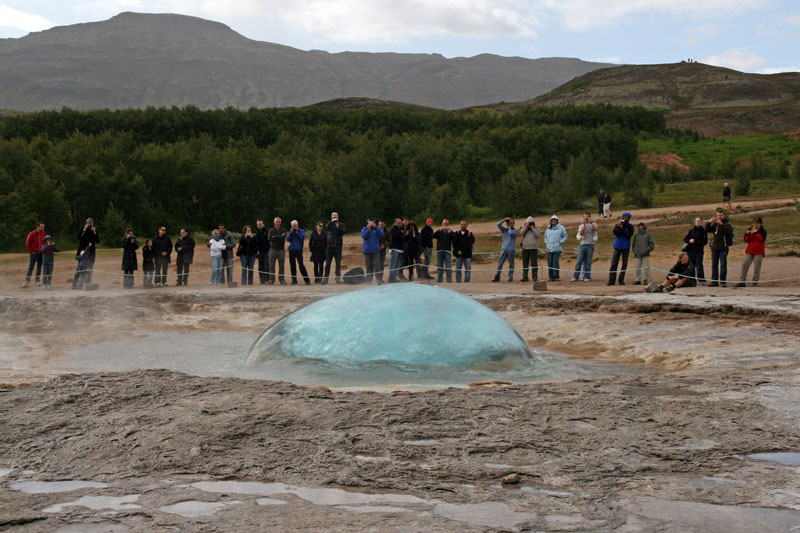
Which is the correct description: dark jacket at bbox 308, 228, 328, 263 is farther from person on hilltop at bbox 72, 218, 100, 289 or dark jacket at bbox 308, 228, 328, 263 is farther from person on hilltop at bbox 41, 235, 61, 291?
person on hilltop at bbox 41, 235, 61, 291

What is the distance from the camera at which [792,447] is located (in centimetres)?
522

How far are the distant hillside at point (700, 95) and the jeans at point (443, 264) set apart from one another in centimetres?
7477

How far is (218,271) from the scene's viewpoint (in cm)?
1827

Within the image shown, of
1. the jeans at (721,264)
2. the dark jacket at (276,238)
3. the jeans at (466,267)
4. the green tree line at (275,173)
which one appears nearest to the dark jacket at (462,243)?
the jeans at (466,267)

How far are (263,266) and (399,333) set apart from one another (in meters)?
10.7

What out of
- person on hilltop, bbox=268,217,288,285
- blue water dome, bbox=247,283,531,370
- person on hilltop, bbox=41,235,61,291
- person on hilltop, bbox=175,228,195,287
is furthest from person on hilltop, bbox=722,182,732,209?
blue water dome, bbox=247,283,531,370

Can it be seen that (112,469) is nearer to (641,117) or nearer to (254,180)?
(254,180)

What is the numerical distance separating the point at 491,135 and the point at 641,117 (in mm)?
28977

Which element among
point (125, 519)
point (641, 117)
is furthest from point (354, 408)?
point (641, 117)

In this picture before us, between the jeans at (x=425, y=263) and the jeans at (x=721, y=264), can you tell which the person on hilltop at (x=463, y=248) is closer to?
the jeans at (x=425, y=263)

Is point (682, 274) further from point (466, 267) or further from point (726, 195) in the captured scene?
point (726, 195)

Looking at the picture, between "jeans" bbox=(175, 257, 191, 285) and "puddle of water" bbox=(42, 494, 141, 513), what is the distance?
1453 centimetres

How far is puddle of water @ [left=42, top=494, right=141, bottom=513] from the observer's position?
4.10 metres

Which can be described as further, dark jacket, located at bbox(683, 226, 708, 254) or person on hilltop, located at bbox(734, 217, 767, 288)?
dark jacket, located at bbox(683, 226, 708, 254)
